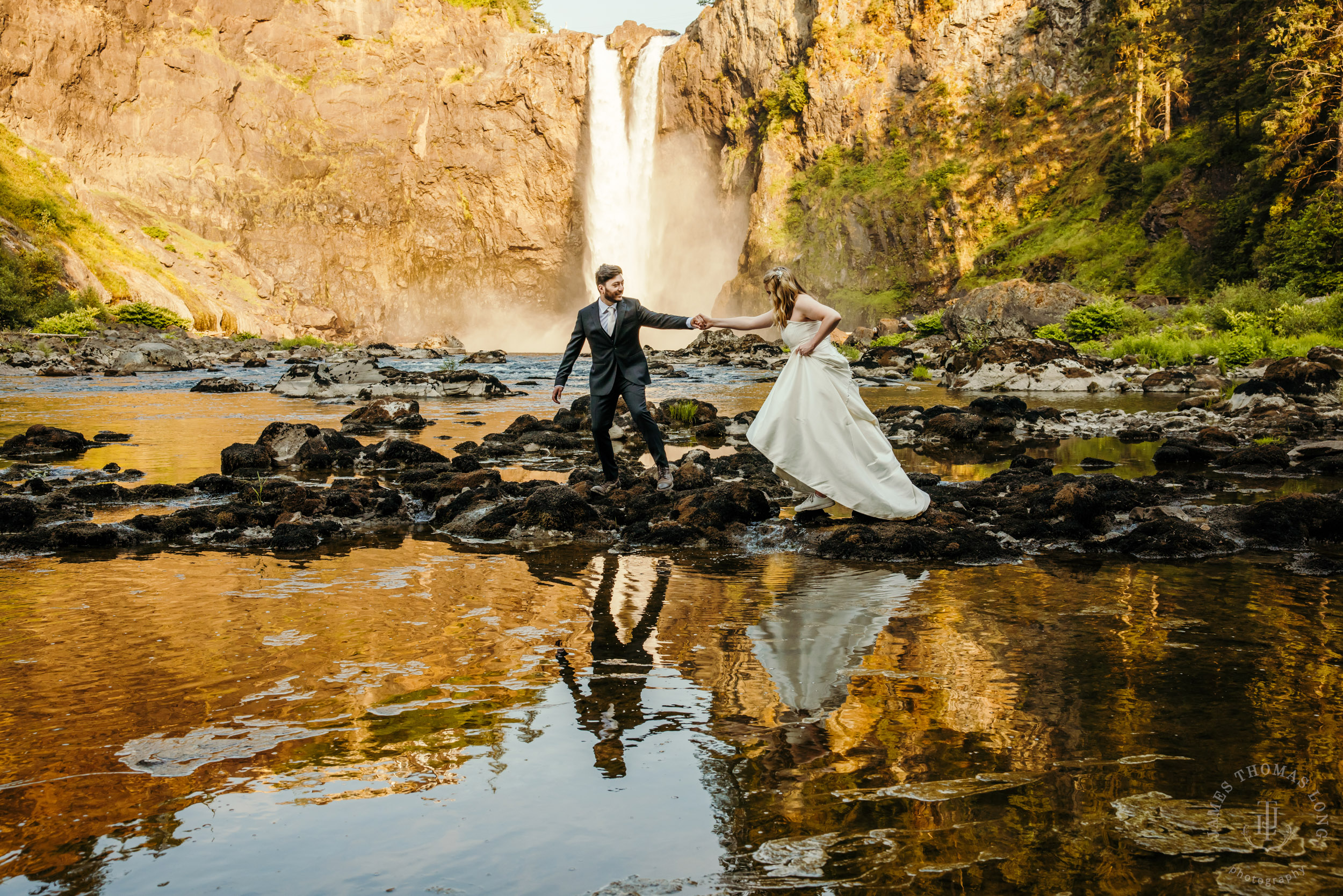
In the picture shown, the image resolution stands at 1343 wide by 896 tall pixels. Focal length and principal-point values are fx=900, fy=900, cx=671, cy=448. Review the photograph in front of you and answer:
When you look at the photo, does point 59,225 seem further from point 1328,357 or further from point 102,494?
point 1328,357

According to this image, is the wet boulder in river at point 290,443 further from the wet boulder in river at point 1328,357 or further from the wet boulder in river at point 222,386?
the wet boulder in river at point 1328,357

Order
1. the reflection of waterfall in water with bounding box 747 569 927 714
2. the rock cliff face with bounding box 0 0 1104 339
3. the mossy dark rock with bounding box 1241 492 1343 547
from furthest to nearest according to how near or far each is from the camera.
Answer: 1. the rock cliff face with bounding box 0 0 1104 339
2. the mossy dark rock with bounding box 1241 492 1343 547
3. the reflection of waterfall in water with bounding box 747 569 927 714

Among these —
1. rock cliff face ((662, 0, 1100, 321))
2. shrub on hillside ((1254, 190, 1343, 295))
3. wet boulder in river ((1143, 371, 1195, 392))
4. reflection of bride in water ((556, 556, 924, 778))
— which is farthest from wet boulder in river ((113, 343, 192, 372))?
Result: shrub on hillside ((1254, 190, 1343, 295))

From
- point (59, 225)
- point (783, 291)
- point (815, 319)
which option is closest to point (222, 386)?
point (783, 291)

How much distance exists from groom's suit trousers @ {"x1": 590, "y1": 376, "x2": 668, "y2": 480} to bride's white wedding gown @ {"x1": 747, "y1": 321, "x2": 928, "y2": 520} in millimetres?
1442

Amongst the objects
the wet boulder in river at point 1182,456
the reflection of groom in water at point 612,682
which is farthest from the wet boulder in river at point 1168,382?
the reflection of groom in water at point 612,682

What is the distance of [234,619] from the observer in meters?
4.90

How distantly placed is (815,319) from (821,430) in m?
0.96

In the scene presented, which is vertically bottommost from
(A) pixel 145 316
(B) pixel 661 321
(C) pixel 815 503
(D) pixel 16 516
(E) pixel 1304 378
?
(C) pixel 815 503

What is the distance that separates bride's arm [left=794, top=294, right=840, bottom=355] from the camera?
7453mm

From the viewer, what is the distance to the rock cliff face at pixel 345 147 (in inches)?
2499

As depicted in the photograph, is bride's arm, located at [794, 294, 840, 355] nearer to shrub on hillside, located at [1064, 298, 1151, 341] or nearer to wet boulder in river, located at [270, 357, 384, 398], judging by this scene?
wet boulder in river, located at [270, 357, 384, 398]

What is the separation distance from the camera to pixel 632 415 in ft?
29.2

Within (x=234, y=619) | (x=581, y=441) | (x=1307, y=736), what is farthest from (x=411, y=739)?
(x=581, y=441)
